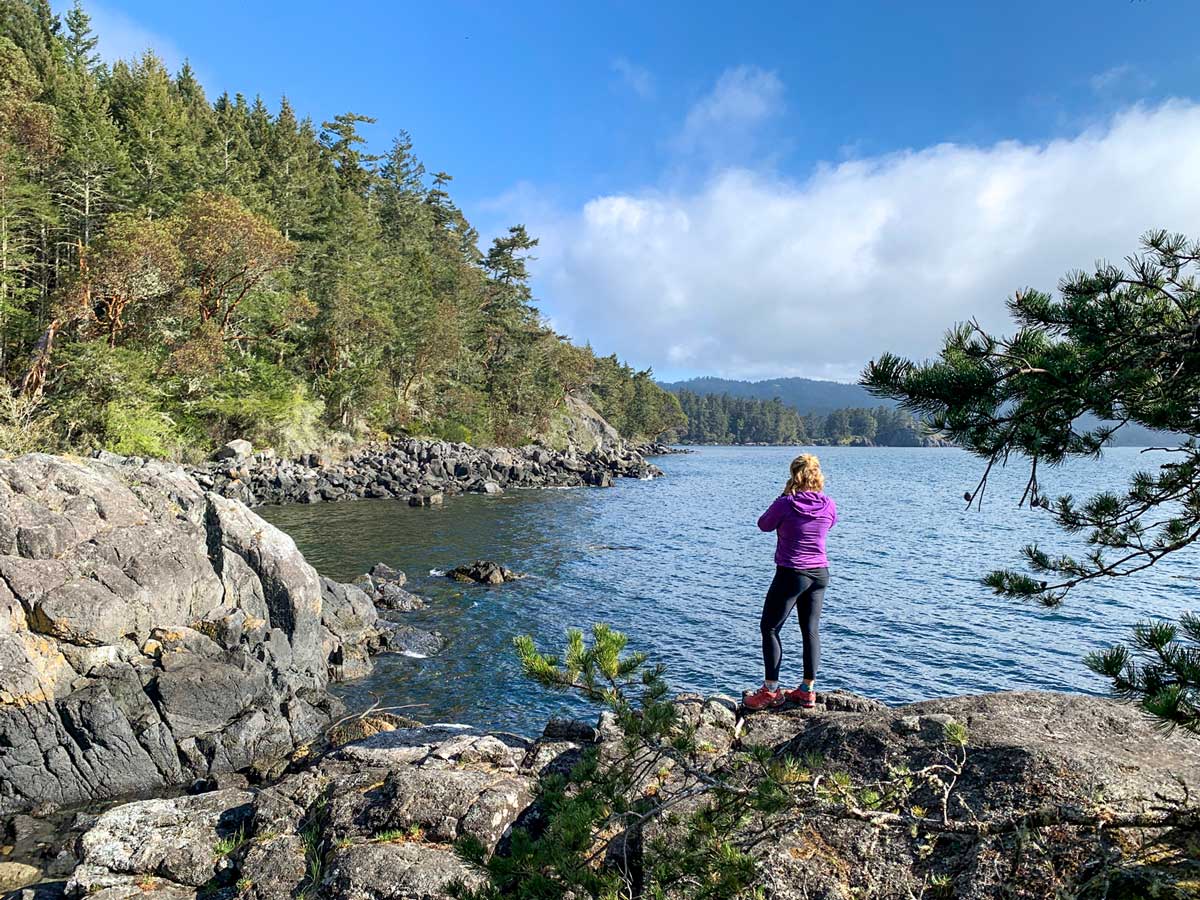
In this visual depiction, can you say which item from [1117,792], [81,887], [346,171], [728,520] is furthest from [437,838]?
[346,171]

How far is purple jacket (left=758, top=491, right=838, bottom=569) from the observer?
674 cm

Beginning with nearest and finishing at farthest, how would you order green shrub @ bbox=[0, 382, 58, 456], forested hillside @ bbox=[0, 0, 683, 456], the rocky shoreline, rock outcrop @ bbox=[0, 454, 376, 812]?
1. the rocky shoreline
2. rock outcrop @ bbox=[0, 454, 376, 812]
3. green shrub @ bbox=[0, 382, 58, 456]
4. forested hillside @ bbox=[0, 0, 683, 456]

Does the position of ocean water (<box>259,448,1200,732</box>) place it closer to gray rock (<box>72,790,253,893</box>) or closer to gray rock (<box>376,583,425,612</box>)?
gray rock (<box>376,583,425,612</box>)

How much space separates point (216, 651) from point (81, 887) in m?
5.74

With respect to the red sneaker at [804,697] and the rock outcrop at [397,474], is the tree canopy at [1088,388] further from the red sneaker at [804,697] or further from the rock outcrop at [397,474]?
the rock outcrop at [397,474]

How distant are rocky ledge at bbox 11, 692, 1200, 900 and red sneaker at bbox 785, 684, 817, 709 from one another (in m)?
0.17

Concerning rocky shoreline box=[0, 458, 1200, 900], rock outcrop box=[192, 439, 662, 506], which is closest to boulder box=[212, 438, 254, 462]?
rock outcrop box=[192, 439, 662, 506]

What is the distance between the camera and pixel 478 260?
2970 inches

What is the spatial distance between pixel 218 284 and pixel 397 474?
1452 cm

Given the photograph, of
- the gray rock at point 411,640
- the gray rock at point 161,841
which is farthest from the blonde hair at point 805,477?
the gray rock at point 411,640

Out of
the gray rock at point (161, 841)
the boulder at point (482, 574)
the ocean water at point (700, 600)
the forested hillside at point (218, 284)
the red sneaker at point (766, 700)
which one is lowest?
the ocean water at point (700, 600)

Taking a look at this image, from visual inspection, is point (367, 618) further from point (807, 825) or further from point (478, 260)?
point (478, 260)

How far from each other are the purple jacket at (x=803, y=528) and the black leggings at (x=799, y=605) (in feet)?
0.35

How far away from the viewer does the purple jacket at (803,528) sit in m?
6.74
